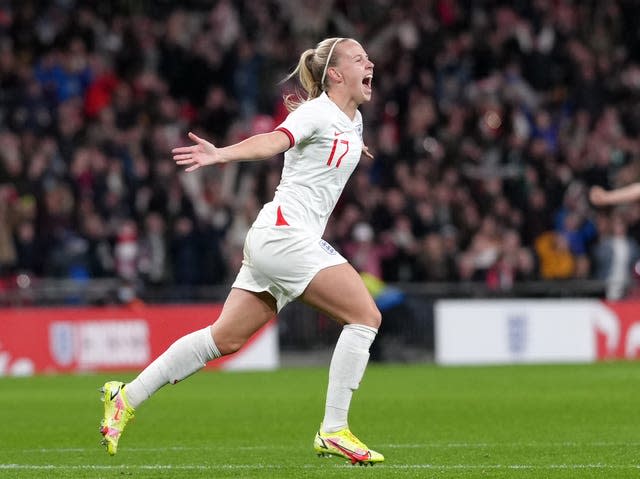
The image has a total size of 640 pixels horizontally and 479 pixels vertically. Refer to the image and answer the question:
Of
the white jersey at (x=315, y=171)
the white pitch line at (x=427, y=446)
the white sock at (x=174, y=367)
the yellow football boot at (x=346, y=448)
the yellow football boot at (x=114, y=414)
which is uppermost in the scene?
the white jersey at (x=315, y=171)

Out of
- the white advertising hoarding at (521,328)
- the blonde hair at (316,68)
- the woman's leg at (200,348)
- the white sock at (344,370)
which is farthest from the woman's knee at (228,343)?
the white advertising hoarding at (521,328)

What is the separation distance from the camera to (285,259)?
830 centimetres

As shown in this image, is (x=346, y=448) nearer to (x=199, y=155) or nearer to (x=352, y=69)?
(x=199, y=155)

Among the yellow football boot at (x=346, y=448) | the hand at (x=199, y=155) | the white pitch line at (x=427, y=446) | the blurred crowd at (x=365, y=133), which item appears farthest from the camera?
the blurred crowd at (x=365, y=133)

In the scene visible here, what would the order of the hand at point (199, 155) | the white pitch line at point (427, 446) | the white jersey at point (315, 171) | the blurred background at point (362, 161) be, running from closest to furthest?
the hand at point (199, 155) → the white jersey at point (315, 171) → the white pitch line at point (427, 446) → the blurred background at point (362, 161)

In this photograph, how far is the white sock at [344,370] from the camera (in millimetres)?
8375

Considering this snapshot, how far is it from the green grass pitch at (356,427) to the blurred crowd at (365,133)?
A: 3.37 meters

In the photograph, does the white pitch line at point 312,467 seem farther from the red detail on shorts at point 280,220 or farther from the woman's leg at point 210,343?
the red detail on shorts at point 280,220

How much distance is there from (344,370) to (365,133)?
54.2 ft

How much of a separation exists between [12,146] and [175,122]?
2.99 m

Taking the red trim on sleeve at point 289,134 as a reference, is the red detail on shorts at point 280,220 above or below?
below

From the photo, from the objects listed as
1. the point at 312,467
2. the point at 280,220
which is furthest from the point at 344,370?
the point at 280,220

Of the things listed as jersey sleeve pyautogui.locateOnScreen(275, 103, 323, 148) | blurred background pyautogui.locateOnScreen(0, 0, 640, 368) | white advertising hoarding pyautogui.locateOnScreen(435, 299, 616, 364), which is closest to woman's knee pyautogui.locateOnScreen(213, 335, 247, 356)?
jersey sleeve pyautogui.locateOnScreen(275, 103, 323, 148)

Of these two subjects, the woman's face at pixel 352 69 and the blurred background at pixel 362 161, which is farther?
the blurred background at pixel 362 161
